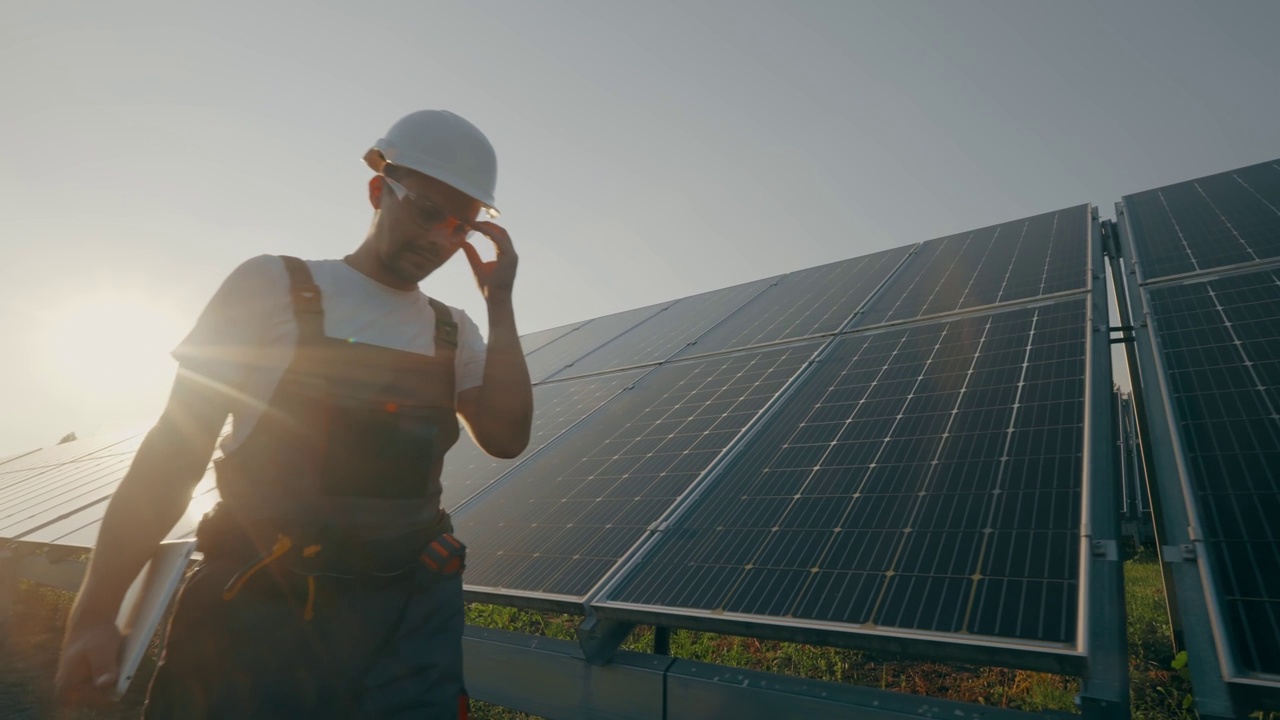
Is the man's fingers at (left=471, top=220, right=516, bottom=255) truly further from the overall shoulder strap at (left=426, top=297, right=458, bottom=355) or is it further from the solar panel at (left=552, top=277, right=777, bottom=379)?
the solar panel at (left=552, top=277, right=777, bottom=379)

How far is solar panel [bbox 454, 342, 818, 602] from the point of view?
4.12m

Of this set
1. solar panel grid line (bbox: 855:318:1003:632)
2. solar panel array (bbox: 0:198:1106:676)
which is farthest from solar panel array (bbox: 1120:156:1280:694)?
A: solar panel grid line (bbox: 855:318:1003:632)

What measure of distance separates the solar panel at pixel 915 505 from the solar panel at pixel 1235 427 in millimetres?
494

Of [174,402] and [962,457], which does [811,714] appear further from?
[174,402]

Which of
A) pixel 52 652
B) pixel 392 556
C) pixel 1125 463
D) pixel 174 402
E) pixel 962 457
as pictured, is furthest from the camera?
pixel 1125 463

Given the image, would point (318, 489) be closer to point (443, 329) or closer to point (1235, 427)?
point (443, 329)

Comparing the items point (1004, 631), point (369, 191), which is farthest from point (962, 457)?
point (369, 191)

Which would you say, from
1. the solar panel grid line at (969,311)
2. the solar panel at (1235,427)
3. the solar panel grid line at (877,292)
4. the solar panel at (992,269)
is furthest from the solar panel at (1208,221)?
the solar panel grid line at (877,292)

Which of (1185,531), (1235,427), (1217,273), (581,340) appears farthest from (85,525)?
(1217,273)

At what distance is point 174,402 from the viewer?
186cm

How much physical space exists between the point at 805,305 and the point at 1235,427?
17.3ft

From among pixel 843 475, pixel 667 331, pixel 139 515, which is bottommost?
pixel 139 515

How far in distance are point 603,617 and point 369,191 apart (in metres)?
2.29

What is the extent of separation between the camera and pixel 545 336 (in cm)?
1483
